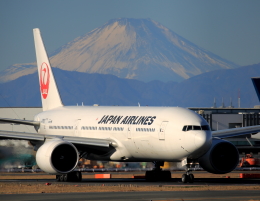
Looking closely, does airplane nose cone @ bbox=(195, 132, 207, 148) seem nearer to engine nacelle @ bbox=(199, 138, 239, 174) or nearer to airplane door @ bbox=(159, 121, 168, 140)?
airplane door @ bbox=(159, 121, 168, 140)

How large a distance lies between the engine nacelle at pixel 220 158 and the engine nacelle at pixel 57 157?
27.0ft

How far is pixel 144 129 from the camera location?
3934 centimetres

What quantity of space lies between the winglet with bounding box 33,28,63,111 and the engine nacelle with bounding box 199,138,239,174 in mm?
15255

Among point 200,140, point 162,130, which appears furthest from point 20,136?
point 200,140

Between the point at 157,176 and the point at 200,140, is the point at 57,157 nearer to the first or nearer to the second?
the point at 157,176

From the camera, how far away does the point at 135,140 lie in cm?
3994

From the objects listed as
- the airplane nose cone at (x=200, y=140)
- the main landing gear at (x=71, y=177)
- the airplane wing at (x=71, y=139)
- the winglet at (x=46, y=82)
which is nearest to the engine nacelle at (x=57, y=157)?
the main landing gear at (x=71, y=177)

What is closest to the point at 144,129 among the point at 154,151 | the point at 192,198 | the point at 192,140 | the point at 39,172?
the point at 154,151

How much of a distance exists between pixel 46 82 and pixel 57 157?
1410cm

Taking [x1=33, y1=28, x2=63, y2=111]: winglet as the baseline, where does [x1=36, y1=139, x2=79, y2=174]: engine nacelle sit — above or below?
below

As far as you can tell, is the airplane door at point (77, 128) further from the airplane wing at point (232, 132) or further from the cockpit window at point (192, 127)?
the cockpit window at point (192, 127)

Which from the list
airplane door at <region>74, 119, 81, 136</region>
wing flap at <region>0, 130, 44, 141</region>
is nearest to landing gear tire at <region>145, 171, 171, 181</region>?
airplane door at <region>74, 119, 81, 136</region>

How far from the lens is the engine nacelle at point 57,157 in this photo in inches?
1524

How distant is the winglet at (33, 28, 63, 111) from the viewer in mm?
51531
